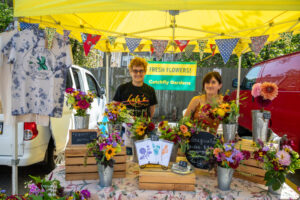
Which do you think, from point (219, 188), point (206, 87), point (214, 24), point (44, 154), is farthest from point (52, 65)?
point (214, 24)

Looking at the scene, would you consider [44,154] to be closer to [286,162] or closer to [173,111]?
[286,162]

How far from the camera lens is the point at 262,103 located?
71.0 inches

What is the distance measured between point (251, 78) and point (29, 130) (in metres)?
4.40

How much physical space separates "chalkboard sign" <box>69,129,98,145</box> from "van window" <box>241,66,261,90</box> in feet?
13.2

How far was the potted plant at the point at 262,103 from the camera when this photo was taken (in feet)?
5.73

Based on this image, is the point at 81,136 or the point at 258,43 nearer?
the point at 81,136

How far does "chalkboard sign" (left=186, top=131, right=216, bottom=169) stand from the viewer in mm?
1742

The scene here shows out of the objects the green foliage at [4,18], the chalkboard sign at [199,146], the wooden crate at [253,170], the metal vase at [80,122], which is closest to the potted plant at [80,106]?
the metal vase at [80,122]

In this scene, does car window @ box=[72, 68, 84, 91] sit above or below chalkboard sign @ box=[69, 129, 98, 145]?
above

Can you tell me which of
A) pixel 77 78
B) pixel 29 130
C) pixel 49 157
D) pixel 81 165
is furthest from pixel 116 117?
pixel 77 78

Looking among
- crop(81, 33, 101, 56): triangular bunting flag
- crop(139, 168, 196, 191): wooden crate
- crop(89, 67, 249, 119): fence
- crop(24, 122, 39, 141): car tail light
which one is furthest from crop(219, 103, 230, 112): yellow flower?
crop(89, 67, 249, 119): fence

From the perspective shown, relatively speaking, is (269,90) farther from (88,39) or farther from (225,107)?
(88,39)

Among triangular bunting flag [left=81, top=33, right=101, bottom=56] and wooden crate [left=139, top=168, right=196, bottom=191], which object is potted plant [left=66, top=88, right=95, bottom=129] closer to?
wooden crate [left=139, top=168, right=196, bottom=191]

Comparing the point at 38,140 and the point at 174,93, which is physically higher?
the point at 174,93
